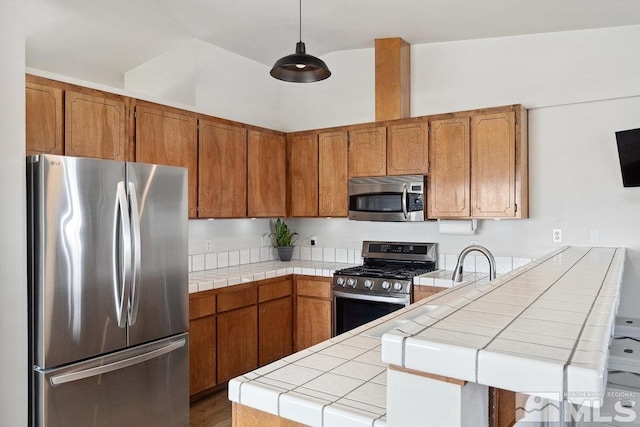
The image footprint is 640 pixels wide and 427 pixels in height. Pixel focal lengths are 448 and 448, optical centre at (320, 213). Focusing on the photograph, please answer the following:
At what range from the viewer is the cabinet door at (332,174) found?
14.1 feet

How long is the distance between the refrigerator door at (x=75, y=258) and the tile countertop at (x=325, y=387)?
146 centimetres

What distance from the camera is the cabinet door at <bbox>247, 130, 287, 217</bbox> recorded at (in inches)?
165

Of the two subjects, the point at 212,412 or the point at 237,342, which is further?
the point at 237,342

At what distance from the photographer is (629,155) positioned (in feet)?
10.1

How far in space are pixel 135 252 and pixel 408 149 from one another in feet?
7.91

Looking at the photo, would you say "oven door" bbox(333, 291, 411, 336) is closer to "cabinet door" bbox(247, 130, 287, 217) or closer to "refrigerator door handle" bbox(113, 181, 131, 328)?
"cabinet door" bbox(247, 130, 287, 217)

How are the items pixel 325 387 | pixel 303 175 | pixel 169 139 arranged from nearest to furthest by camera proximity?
pixel 325 387
pixel 169 139
pixel 303 175

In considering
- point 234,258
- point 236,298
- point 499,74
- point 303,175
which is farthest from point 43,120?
point 499,74

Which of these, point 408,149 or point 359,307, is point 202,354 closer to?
point 359,307

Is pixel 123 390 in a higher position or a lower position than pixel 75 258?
lower

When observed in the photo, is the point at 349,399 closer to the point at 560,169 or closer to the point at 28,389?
the point at 28,389

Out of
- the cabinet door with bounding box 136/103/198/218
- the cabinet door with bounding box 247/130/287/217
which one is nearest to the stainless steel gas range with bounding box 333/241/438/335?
the cabinet door with bounding box 247/130/287/217

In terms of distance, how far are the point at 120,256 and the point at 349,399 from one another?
1.88 meters

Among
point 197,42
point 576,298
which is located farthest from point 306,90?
point 576,298
